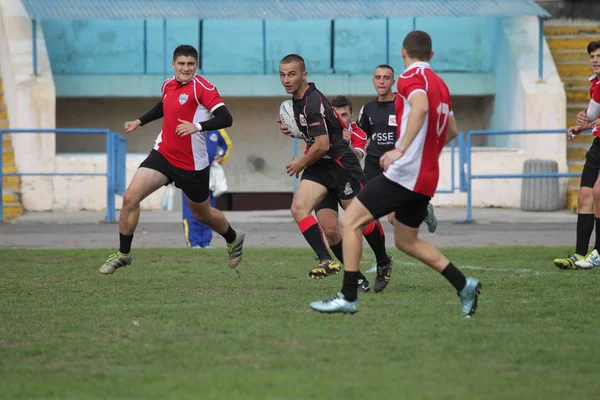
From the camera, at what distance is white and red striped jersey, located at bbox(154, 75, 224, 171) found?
934cm

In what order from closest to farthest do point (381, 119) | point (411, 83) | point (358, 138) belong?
→ point (411, 83) < point (358, 138) < point (381, 119)

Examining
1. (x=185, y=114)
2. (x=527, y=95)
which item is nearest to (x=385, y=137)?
(x=185, y=114)

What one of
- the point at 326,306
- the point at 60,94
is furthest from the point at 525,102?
the point at 326,306

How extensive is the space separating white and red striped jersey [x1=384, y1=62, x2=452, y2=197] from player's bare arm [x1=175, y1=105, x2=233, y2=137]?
2441mm

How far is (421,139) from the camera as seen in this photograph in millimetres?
A: 6797

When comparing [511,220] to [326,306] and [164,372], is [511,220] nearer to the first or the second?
[326,306]

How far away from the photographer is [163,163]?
9.36 metres

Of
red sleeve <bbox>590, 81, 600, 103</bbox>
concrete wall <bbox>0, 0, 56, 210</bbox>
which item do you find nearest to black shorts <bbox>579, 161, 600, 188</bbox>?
red sleeve <bbox>590, 81, 600, 103</bbox>

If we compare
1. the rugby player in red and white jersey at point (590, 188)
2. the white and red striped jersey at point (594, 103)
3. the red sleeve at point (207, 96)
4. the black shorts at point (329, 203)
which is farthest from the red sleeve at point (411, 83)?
the white and red striped jersey at point (594, 103)

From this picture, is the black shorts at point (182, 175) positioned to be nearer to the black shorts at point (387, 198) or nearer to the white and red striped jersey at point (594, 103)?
the black shorts at point (387, 198)

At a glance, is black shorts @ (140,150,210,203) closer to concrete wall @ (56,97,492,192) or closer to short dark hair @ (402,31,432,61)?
short dark hair @ (402,31,432,61)

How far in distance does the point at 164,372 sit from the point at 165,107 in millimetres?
4519

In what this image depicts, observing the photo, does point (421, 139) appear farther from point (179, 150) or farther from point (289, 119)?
point (179, 150)

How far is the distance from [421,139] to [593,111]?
13.8 feet
